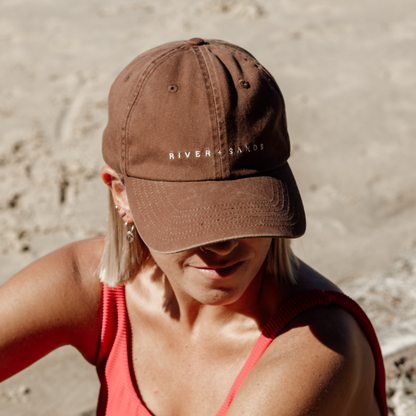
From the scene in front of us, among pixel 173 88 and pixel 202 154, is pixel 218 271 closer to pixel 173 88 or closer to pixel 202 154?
pixel 202 154

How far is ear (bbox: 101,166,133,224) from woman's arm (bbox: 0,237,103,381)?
0.33 metres

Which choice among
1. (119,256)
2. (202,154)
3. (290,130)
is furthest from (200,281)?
(290,130)

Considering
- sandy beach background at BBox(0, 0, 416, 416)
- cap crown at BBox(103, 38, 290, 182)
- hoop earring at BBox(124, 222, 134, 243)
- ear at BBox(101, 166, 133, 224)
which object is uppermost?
cap crown at BBox(103, 38, 290, 182)

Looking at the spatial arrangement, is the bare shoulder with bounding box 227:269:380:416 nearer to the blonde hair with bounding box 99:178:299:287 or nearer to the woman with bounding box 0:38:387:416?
the woman with bounding box 0:38:387:416

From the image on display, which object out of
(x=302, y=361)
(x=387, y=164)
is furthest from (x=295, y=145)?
(x=302, y=361)

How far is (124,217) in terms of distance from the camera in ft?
5.38

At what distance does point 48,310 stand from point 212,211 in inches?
30.7

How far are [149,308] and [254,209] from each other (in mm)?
674

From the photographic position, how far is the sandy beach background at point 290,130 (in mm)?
2840

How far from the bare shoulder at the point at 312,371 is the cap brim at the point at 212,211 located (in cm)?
31

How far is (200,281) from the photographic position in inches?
57.4

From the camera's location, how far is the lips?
56.1 inches

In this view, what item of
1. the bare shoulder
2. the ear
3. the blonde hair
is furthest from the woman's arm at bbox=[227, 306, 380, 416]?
the ear

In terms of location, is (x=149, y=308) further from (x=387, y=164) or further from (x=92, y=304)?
(x=387, y=164)
